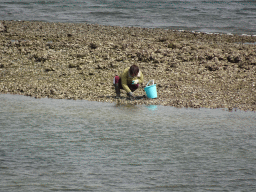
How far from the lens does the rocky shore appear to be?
10.4 m

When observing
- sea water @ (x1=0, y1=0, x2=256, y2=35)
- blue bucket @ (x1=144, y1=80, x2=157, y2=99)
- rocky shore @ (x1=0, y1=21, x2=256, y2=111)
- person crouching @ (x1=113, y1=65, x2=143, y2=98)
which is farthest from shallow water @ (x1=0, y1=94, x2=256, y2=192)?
sea water @ (x1=0, y1=0, x2=256, y2=35)

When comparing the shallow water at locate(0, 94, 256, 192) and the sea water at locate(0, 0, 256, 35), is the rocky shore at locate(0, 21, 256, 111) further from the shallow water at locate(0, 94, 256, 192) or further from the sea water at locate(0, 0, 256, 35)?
the sea water at locate(0, 0, 256, 35)

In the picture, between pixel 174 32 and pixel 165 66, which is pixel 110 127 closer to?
pixel 165 66

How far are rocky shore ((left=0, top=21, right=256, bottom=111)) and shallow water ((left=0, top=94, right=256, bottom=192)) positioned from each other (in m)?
1.28

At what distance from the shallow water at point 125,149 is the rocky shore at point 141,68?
4.20ft

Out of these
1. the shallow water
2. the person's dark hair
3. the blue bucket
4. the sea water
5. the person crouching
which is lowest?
the shallow water

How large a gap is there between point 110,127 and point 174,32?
1780 centimetres

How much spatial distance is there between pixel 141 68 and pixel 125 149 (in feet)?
25.2

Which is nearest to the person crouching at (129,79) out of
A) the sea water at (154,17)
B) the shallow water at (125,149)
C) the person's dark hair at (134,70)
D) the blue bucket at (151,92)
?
the person's dark hair at (134,70)

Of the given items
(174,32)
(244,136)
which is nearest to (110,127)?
(244,136)

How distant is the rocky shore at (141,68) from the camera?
10398mm

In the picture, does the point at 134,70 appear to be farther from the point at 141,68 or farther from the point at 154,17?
the point at 154,17

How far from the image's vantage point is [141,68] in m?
13.6

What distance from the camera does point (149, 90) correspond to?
389 inches
